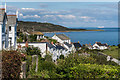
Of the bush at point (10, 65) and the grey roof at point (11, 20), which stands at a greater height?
the grey roof at point (11, 20)

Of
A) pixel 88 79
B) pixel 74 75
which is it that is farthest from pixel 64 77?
pixel 88 79

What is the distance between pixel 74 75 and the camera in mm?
8172

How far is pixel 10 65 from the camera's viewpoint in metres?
8.42

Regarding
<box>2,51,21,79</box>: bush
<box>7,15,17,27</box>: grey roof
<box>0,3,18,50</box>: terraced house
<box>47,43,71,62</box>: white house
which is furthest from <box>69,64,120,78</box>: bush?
<box>47,43,71,62</box>: white house

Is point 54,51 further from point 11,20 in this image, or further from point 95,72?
point 95,72

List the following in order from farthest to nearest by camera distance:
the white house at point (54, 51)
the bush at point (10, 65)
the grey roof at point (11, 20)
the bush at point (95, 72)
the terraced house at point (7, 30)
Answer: the white house at point (54, 51) < the grey roof at point (11, 20) < the terraced house at point (7, 30) < the bush at point (10, 65) < the bush at point (95, 72)

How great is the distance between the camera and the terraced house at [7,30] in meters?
13.7

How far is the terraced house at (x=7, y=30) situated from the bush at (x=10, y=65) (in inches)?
195

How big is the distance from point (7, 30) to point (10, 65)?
24.7 ft

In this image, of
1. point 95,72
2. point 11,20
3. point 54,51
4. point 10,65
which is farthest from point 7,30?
point 95,72

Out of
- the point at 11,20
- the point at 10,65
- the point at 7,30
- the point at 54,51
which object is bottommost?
the point at 54,51

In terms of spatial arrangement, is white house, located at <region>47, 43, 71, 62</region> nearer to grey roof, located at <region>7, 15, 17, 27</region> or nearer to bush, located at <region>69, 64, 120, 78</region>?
grey roof, located at <region>7, 15, 17, 27</region>

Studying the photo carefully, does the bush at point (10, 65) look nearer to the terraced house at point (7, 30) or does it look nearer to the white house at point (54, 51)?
the terraced house at point (7, 30)

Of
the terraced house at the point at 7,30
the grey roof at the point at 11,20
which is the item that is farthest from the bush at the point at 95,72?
the grey roof at the point at 11,20
